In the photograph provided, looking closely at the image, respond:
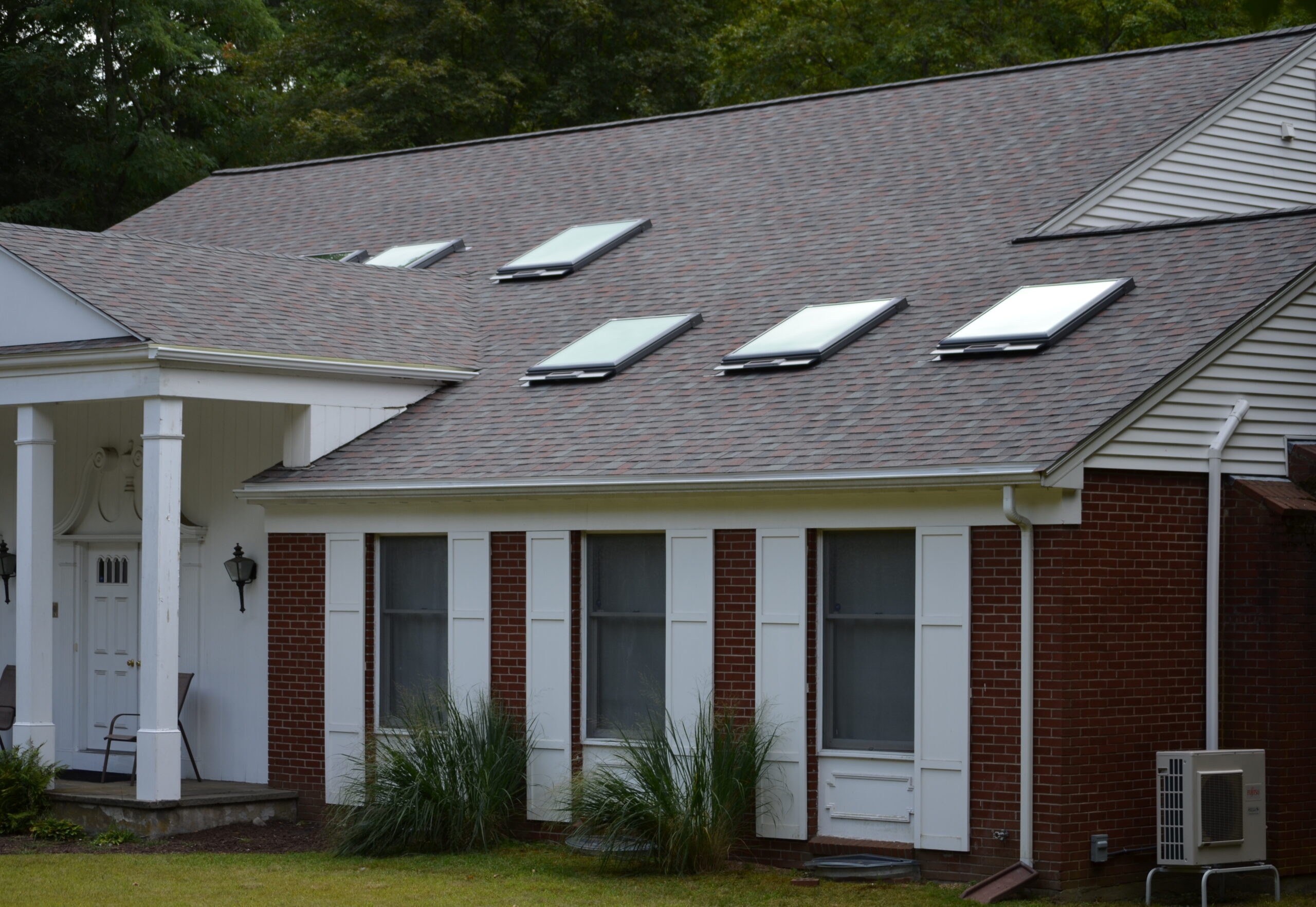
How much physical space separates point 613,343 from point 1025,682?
5598 millimetres

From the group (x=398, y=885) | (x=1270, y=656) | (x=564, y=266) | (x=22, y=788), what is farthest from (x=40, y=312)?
(x=1270, y=656)

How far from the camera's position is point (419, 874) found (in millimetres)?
12055

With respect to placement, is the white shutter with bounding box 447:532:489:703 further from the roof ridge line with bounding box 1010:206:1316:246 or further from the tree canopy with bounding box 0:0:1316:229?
the tree canopy with bounding box 0:0:1316:229

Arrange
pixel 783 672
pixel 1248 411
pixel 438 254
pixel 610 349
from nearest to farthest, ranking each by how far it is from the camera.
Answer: pixel 1248 411 < pixel 783 672 < pixel 610 349 < pixel 438 254

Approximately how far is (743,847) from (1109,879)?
2.53m

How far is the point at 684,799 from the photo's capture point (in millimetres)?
12117

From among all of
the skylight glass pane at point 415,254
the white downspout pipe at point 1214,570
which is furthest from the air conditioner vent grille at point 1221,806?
the skylight glass pane at point 415,254

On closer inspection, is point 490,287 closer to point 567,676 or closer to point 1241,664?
point 567,676

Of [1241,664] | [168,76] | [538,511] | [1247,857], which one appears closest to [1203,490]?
[1241,664]

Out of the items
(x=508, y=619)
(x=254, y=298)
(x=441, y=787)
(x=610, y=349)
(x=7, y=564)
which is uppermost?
(x=254, y=298)

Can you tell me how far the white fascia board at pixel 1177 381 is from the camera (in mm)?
11070

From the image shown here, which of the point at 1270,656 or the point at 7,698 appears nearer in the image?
the point at 1270,656

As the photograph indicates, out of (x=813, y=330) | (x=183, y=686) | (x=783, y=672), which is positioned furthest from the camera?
(x=183, y=686)

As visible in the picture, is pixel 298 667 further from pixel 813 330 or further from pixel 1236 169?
pixel 1236 169
